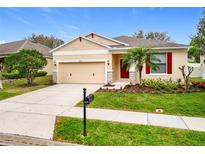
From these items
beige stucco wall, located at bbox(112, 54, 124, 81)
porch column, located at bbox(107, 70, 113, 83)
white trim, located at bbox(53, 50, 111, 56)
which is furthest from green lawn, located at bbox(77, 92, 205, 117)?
beige stucco wall, located at bbox(112, 54, 124, 81)

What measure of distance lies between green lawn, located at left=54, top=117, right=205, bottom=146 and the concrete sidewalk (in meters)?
0.52

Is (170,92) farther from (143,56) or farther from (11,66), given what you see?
(11,66)

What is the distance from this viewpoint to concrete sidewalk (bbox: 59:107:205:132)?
6727mm

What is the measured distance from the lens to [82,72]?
17.3 m

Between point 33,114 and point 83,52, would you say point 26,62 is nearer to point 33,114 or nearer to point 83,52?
point 83,52

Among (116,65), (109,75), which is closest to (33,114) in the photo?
(109,75)

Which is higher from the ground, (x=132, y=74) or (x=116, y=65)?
(x=116, y=65)

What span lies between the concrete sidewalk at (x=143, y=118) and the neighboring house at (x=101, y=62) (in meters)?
8.50

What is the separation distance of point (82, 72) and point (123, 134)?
11984mm

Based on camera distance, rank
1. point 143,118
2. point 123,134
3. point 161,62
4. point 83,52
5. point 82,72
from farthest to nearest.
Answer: point 82,72, point 83,52, point 161,62, point 143,118, point 123,134

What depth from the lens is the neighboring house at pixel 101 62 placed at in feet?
51.8

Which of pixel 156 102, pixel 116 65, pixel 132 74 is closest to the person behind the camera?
pixel 156 102

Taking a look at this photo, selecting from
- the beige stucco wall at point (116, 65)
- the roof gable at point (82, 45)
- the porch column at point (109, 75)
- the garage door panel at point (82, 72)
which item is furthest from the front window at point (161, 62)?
the garage door panel at point (82, 72)
